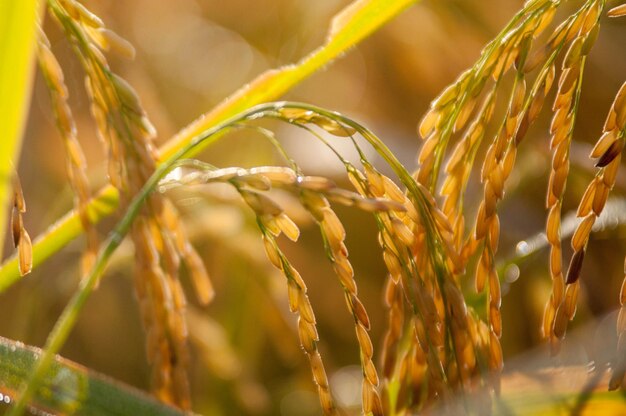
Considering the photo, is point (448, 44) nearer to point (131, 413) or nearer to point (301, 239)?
point (301, 239)

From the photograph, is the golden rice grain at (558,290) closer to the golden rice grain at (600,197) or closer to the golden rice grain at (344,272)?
the golden rice grain at (600,197)

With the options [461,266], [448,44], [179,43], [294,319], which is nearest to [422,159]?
[461,266]

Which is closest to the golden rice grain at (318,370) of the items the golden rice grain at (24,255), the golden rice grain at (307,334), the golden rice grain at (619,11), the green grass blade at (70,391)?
the golden rice grain at (307,334)

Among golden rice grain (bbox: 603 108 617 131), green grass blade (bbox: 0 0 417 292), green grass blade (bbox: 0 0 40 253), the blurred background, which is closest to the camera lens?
green grass blade (bbox: 0 0 40 253)

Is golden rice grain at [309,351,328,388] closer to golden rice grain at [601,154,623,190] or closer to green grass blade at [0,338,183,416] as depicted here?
green grass blade at [0,338,183,416]

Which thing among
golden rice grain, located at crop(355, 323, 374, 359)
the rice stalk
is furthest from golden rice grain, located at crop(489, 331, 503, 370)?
the rice stalk

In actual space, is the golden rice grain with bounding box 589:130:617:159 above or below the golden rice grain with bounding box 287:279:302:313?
above
